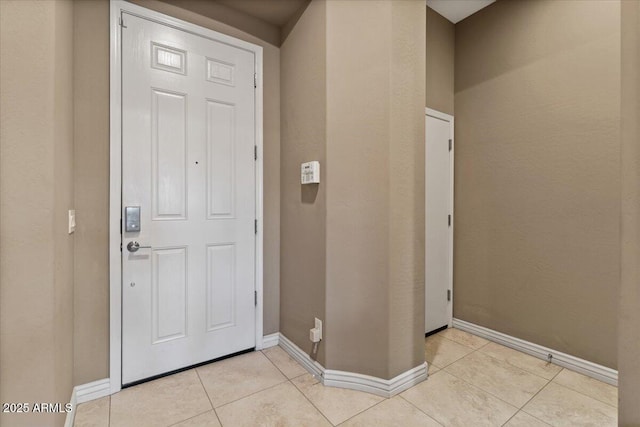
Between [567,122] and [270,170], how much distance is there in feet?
7.32

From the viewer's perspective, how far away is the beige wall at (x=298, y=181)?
1952 millimetres

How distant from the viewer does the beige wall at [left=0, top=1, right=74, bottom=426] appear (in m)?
1.07

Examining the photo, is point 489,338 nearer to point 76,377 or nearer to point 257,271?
point 257,271

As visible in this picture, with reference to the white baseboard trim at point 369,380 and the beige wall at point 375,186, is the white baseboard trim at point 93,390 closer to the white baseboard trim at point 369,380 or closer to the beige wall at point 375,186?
the white baseboard trim at point 369,380

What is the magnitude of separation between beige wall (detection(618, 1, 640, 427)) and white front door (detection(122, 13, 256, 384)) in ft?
6.66

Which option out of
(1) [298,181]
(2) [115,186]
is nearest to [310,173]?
(1) [298,181]

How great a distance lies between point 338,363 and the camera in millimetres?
1881

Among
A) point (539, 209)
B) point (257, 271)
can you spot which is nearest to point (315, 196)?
point (257, 271)

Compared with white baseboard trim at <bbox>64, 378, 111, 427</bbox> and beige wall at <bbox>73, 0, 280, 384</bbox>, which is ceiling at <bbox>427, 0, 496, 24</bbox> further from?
white baseboard trim at <bbox>64, 378, 111, 427</bbox>

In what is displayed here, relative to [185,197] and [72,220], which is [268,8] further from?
[72,220]

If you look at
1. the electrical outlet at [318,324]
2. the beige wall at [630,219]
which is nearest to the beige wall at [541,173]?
the beige wall at [630,219]

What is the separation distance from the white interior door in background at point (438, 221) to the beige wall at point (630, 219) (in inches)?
67.2

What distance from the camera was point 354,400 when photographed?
5.66ft

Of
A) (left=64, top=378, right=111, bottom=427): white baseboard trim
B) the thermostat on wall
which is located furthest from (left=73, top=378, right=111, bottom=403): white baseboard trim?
the thermostat on wall
